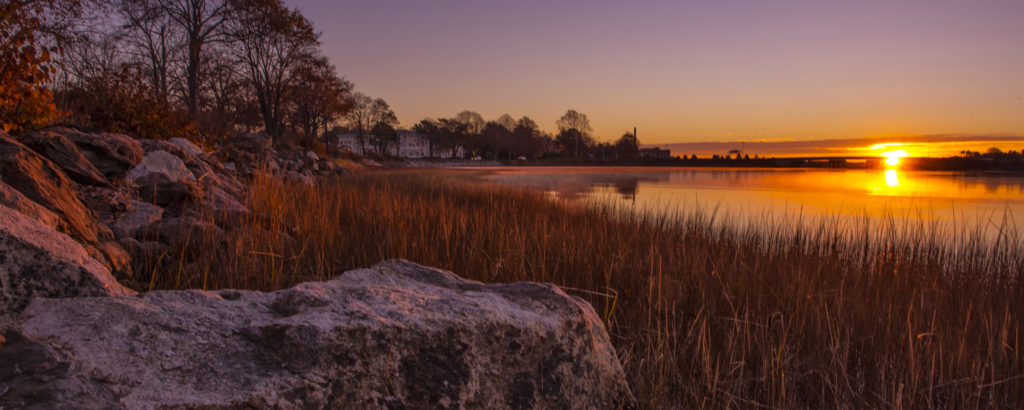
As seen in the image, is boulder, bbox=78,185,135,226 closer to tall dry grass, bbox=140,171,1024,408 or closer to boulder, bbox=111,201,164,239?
boulder, bbox=111,201,164,239

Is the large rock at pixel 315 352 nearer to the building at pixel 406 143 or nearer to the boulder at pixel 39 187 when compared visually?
the boulder at pixel 39 187

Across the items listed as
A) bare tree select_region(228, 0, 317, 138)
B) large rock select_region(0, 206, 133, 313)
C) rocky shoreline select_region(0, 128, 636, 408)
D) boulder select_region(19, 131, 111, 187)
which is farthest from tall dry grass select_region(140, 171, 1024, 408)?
bare tree select_region(228, 0, 317, 138)

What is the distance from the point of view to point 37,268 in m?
1.54

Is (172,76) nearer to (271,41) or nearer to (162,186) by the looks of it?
(271,41)

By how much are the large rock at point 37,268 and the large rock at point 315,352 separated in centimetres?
25

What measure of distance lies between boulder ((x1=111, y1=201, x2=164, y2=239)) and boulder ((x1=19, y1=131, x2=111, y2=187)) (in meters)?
0.43

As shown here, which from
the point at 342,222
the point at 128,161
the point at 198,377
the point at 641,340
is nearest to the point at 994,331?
the point at 641,340

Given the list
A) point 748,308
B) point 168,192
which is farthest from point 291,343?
point 168,192

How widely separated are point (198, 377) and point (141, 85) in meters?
11.3

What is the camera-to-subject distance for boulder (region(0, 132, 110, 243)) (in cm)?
280

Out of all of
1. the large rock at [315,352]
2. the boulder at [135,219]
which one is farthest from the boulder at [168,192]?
the large rock at [315,352]

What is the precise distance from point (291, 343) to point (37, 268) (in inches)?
39.0

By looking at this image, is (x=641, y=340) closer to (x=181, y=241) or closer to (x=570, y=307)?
(x=570, y=307)

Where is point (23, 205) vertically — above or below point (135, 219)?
above
